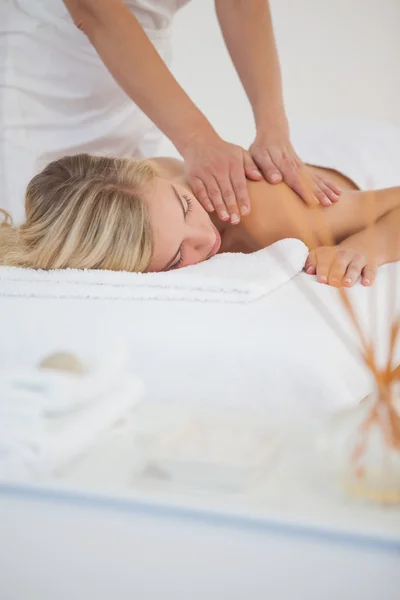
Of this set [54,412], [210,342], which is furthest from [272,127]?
[54,412]

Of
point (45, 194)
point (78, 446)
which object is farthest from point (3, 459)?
point (45, 194)

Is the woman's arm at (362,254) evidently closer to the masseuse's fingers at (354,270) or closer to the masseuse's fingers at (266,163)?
the masseuse's fingers at (354,270)

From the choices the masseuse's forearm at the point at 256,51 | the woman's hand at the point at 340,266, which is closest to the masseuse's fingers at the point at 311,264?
the woman's hand at the point at 340,266

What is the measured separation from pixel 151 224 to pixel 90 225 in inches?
3.9

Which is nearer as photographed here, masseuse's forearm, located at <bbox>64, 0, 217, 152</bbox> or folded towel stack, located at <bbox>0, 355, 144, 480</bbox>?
folded towel stack, located at <bbox>0, 355, 144, 480</bbox>

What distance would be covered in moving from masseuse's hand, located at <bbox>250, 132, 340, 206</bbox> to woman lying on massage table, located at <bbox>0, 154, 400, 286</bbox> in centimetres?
2

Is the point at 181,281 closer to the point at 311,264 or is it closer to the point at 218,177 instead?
the point at 311,264

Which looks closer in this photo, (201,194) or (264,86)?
(201,194)

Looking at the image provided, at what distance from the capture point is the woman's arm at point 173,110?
55.9 inches

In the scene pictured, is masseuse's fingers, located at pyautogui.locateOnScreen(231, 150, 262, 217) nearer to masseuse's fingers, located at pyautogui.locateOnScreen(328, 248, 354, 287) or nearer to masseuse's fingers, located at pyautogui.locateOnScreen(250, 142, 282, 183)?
masseuse's fingers, located at pyautogui.locateOnScreen(250, 142, 282, 183)

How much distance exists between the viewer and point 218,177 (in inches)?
55.9

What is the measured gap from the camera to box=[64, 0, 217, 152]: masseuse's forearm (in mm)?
1455

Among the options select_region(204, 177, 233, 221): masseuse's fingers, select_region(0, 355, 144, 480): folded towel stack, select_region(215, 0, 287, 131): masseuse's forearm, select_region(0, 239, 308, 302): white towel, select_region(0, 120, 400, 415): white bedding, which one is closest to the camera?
select_region(0, 355, 144, 480): folded towel stack

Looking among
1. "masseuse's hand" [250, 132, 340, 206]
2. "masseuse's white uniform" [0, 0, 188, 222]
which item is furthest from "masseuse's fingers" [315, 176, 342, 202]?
"masseuse's white uniform" [0, 0, 188, 222]
